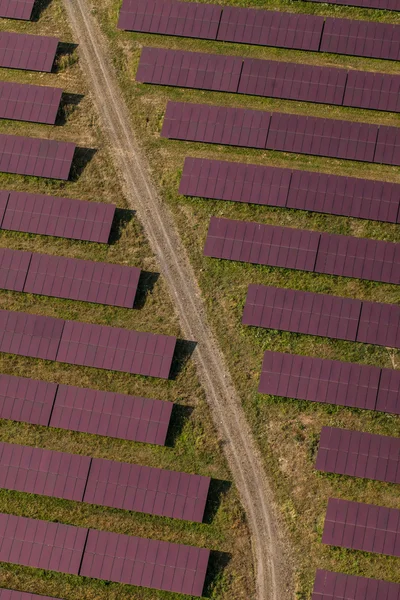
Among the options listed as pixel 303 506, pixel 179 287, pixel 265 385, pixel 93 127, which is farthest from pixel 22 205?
pixel 303 506

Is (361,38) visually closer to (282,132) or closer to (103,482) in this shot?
(282,132)

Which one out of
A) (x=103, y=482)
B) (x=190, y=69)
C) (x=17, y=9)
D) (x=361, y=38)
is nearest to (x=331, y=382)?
(x=103, y=482)

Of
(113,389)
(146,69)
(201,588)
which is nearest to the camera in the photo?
(201,588)

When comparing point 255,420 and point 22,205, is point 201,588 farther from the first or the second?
point 22,205

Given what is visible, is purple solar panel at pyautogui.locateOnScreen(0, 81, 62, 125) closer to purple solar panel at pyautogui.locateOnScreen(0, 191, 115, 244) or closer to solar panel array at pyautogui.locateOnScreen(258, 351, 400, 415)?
purple solar panel at pyautogui.locateOnScreen(0, 191, 115, 244)

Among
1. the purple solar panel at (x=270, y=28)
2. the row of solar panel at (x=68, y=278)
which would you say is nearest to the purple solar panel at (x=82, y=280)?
the row of solar panel at (x=68, y=278)

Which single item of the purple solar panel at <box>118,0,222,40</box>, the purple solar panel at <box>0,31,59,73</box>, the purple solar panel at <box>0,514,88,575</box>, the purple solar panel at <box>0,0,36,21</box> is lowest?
the purple solar panel at <box>0,514,88,575</box>

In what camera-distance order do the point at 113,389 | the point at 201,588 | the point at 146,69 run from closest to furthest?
the point at 201,588 < the point at 113,389 < the point at 146,69

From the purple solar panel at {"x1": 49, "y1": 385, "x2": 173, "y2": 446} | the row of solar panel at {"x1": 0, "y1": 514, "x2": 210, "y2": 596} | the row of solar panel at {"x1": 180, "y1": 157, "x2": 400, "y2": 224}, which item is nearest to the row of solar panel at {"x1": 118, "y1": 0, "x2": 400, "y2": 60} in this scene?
the row of solar panel at {"x1": 180, "y1": 157, "x2": 400, "y2": 224}
